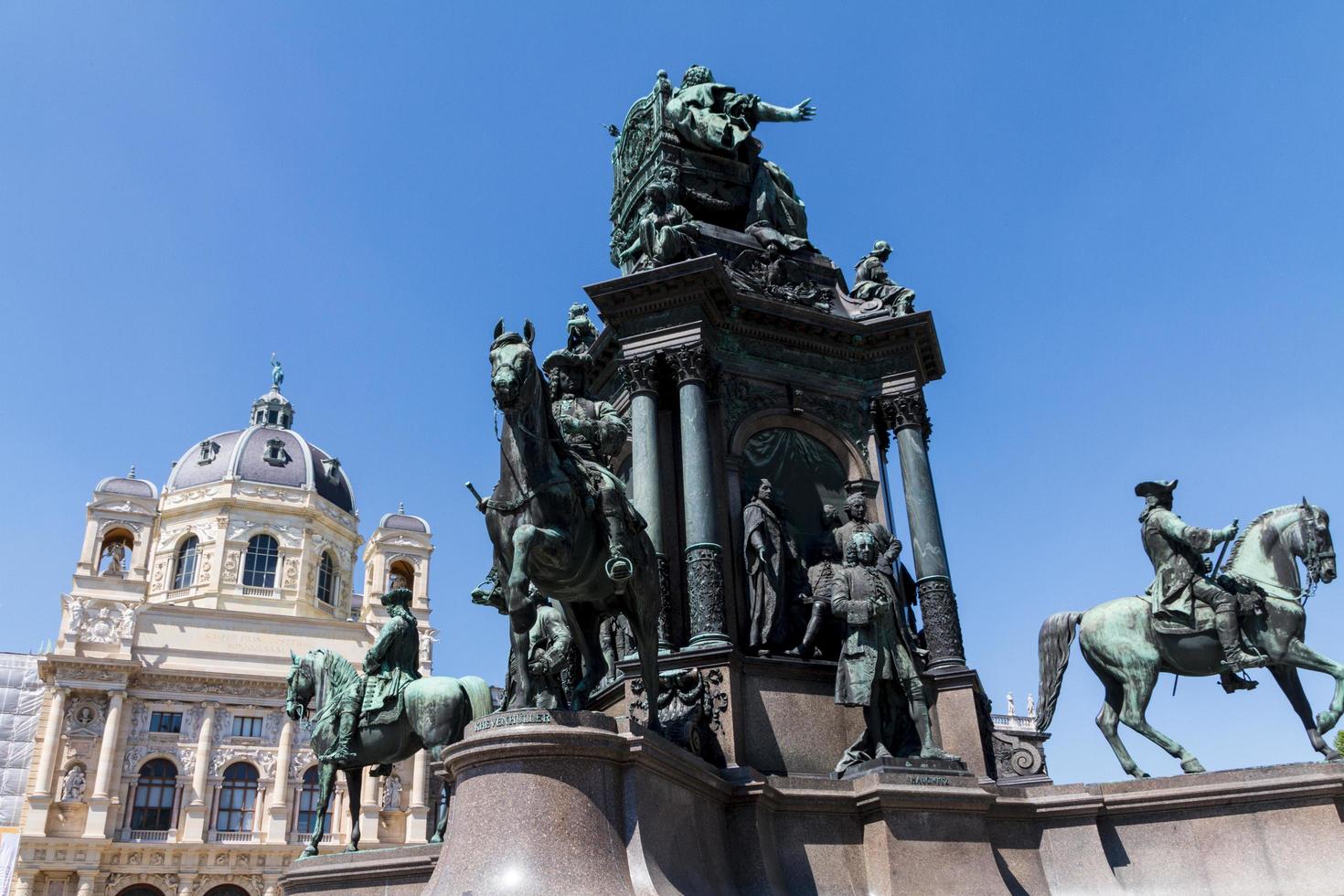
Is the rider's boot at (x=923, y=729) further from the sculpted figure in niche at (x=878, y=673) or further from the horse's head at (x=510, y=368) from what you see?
the horse's head at (x=510, y=368)

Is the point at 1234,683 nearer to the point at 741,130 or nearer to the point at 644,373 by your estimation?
the point at 644,373

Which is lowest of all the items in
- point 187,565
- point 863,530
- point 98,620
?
point 863,530

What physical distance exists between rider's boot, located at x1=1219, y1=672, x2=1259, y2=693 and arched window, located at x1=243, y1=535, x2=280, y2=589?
2819 inches

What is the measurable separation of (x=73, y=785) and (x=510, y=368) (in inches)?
2466

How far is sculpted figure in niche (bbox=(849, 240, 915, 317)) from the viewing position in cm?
1488

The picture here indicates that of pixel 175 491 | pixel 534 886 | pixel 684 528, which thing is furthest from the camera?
pixel 175 491

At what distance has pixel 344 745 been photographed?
47.5 ft

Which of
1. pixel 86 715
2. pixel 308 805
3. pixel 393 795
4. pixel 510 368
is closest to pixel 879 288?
pixel 510 368

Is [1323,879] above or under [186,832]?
under

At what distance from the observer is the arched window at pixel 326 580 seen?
258ft

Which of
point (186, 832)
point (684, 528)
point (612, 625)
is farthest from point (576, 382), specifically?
point (186, 832)

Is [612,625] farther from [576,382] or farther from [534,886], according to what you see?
[534,886]

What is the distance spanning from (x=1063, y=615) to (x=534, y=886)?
25.7 feet

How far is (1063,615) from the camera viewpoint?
12930mm
